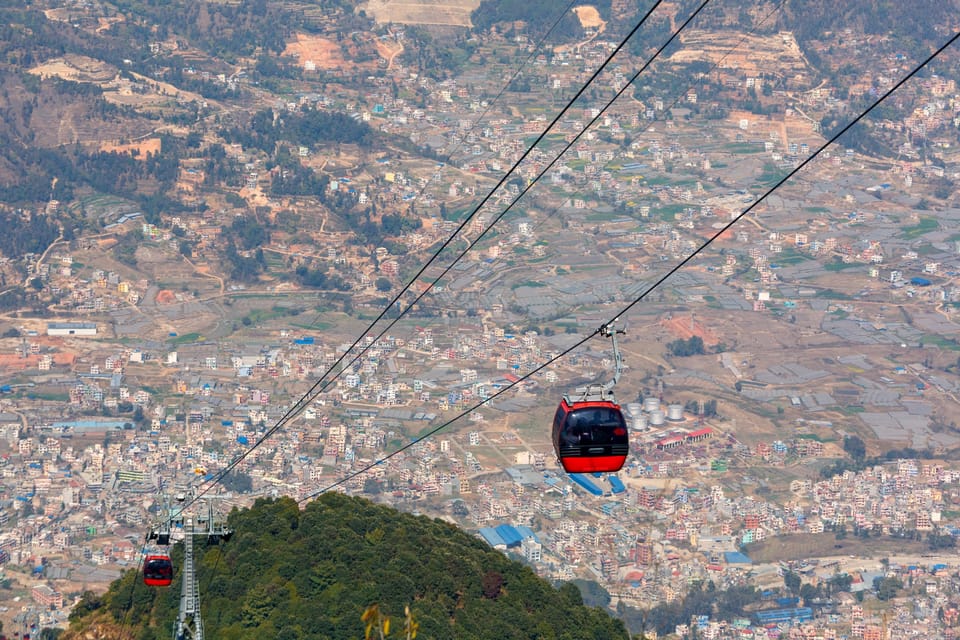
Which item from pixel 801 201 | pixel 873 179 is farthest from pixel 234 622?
pixel 873 179

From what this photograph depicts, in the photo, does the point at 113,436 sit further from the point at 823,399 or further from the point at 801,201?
the point at 801,201

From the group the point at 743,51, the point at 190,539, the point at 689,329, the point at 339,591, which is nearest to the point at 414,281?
the point at 689,329

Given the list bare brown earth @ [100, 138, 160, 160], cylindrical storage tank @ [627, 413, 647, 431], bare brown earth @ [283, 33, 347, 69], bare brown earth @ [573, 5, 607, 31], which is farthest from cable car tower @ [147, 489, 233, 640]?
bare brown earth @ [573, 5, 607, 31]

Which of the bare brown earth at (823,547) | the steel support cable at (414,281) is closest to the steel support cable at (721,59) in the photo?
the steel support cable at (414,281)

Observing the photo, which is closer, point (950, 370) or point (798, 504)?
point (798, 504)

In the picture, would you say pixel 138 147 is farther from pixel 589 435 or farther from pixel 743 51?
pixel 589 435

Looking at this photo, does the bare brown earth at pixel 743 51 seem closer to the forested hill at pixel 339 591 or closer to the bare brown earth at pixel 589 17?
the bare brown earth at pixel 589 17
